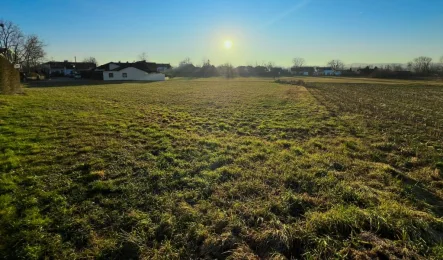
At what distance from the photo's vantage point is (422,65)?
82.7m

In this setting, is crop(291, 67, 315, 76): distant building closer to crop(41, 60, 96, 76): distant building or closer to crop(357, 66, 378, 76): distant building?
crop(357, 66, 378, 76): distant building

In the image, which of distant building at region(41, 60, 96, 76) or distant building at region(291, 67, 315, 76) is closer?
distant building at region(41, 60, 96, 76)

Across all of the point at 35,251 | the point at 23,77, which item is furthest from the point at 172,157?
the point at 23,77

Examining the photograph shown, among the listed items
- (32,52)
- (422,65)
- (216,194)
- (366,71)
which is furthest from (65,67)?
(422,65)

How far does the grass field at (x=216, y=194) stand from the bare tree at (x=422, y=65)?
90361 millimetres

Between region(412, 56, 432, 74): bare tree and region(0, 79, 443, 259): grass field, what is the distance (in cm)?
9036

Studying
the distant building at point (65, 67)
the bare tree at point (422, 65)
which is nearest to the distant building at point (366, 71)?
the bare tree at point (422, 65)

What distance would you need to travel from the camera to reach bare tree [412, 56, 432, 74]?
250 feet

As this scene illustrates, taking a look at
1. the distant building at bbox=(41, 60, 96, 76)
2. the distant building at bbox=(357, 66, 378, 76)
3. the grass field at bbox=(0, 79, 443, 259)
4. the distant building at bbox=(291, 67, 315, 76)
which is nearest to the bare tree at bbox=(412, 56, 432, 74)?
the distant building at bbox=(357, 66, 378, 76)

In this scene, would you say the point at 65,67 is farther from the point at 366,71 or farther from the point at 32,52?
the point at 366,71

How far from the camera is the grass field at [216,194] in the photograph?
3193mm

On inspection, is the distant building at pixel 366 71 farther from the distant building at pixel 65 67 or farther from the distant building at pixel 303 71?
the distant building at pixel 65 67

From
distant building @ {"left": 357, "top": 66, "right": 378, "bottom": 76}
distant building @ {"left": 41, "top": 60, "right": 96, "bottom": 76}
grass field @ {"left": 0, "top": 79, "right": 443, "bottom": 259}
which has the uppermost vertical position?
distant building @ {"left": 41, "top": 60, "right": 96, "bottom": 76}

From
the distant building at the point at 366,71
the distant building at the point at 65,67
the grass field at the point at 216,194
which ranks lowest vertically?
the grass field at the point at 216,194
